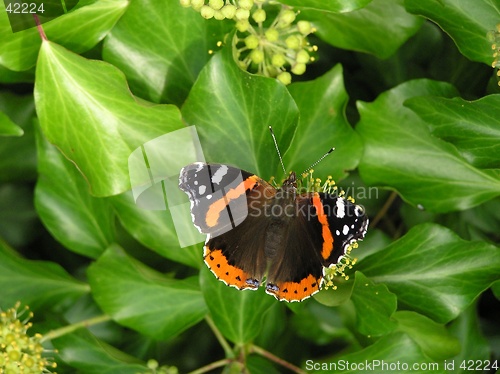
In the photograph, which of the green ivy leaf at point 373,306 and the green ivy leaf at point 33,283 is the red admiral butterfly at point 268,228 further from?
the green ivy leaf at point 33,283

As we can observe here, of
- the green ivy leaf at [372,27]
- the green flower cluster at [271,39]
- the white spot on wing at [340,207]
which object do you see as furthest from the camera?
the green ivy leaf at [372,27]

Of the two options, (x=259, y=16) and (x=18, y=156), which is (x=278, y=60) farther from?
(x=18, y=156)

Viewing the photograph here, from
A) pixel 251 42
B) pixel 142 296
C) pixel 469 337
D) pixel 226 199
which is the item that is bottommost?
pixel 469 337

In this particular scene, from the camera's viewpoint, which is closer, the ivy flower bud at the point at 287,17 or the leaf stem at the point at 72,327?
the ivy flower bud at the point at 287,17

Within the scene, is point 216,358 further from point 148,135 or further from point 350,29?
point 350,29

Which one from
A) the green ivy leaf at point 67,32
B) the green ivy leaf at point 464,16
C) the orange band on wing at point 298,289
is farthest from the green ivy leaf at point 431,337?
the green ivy leaf at point 67,32

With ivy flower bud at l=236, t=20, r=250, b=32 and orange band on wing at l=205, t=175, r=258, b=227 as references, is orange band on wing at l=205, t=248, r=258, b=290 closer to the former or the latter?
orange band on wing at l=205, t=175, r=258, b=227

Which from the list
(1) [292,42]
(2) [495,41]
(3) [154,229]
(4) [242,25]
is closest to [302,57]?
(1) [292,42]
